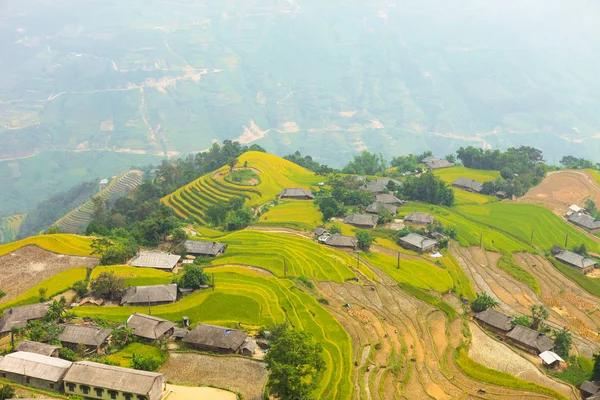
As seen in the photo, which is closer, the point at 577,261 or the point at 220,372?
the point at 220,372

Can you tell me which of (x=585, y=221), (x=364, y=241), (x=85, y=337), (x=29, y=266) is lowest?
(x=585, y=221)

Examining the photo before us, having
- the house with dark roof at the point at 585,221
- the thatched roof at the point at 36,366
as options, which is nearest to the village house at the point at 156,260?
the thatched roof at the point at 36,366

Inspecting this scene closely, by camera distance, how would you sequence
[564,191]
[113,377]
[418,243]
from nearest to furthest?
[113,377], [418,243], [564,191]

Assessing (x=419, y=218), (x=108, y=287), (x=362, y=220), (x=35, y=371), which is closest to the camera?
(x=35, y=371)

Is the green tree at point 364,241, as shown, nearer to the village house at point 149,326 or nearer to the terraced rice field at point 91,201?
the village house at point 149,326

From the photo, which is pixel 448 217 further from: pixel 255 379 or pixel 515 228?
pixel 255 379

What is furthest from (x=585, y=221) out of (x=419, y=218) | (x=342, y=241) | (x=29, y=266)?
(x=29, y=266)

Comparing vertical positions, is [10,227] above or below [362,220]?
below

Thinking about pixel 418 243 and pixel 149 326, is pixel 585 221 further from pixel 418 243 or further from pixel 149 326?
pixel 149 326
